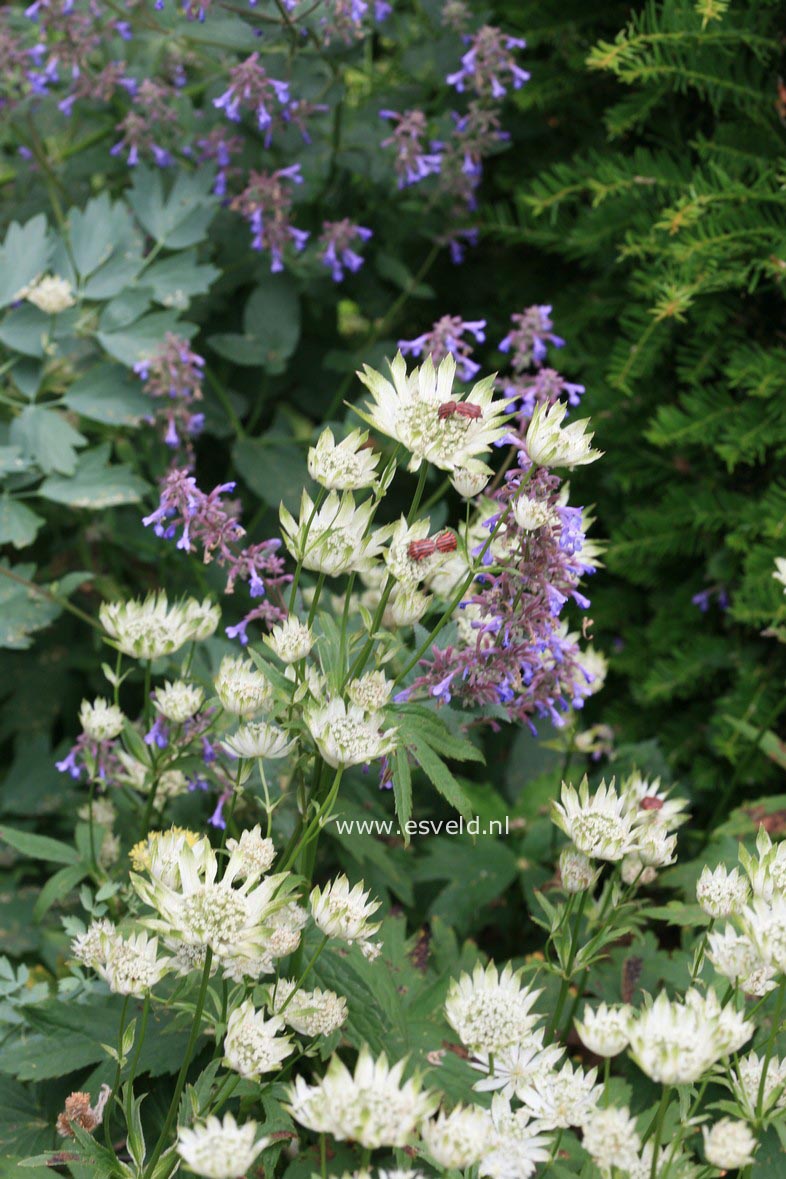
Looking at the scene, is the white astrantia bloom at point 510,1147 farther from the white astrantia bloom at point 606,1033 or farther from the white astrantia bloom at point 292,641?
the white astrantia bloom at point 292,641

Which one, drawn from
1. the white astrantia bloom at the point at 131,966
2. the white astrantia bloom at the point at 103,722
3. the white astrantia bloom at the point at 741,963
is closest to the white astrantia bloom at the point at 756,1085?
the white astrantia bloom at the point at 741,963

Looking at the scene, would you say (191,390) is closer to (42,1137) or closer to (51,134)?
(51,134)

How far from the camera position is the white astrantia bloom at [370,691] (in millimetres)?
1124

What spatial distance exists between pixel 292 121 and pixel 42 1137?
173 centimetres

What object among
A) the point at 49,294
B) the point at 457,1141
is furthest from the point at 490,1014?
the point at 49,294

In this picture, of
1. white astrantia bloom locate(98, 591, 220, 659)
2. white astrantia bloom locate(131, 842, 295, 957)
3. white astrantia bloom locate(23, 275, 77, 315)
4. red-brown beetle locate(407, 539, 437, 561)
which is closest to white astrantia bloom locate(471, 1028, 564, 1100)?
white astrantia bloom locate(131, 842, 295, 957)

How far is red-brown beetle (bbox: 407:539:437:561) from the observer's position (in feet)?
3.76

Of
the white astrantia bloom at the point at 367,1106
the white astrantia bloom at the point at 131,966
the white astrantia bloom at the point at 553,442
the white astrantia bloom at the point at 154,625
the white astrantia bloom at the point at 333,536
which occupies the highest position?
the white astrantia bloom at the point at 553,442

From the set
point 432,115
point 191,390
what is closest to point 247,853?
point 191,390

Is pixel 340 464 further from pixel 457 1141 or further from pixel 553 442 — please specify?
pixel 457 1141

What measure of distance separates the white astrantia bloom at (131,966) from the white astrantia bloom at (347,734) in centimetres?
23

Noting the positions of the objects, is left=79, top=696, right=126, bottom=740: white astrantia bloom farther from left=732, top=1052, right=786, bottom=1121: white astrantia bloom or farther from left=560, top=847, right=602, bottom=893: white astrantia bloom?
left=732, top=1052, right=786, bottom=1121: white astrantia bloom

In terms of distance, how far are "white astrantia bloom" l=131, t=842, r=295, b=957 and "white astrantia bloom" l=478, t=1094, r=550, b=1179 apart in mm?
242

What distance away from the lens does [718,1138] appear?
87 centimetres
